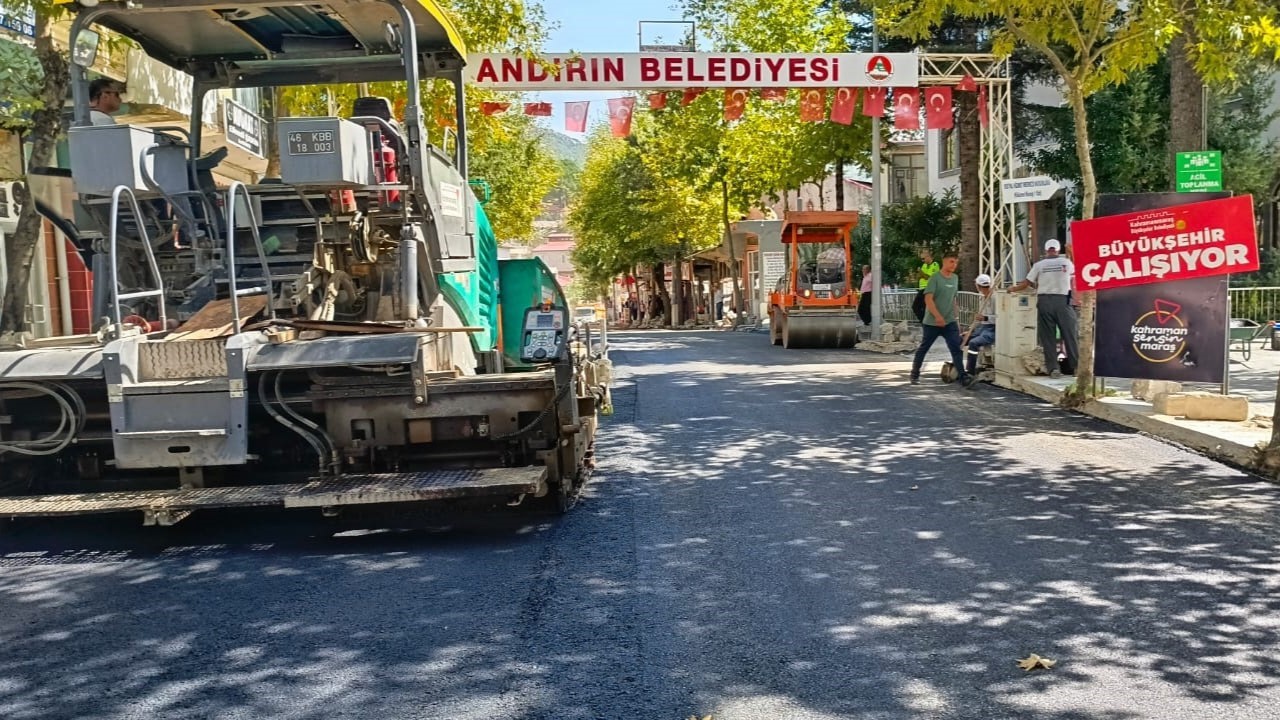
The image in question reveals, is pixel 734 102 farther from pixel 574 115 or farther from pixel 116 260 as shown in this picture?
pixel 116 260

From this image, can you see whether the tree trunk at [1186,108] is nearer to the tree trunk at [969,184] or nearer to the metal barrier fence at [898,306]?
the tree trunk at [969,184]

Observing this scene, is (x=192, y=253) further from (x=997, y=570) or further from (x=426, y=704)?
(x=997, y=570)

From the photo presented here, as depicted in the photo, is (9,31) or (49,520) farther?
(9,31)

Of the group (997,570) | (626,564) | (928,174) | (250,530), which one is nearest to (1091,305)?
(997,570)

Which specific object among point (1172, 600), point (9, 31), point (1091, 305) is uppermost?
point (9, 31)

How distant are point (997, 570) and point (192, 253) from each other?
4.87 meters

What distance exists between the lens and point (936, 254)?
30.4 metres

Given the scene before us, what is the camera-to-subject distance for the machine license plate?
6027 millimetres

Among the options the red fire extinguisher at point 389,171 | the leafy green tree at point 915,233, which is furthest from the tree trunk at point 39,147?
the leafy green tree at point 915,233

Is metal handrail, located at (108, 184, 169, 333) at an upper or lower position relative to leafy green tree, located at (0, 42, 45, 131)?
lower

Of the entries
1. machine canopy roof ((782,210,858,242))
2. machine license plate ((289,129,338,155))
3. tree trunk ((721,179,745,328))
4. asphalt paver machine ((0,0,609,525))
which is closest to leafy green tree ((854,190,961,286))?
tree trunk ((721,179,745,328))

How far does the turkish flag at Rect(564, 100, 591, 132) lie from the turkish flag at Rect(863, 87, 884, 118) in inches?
192

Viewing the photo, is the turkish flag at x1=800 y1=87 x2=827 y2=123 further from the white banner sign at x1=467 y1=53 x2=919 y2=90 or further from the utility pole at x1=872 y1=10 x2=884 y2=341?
the white banner sign at x1=467 y1=53 x2=919 y2=90

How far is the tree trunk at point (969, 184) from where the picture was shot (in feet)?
79.7
